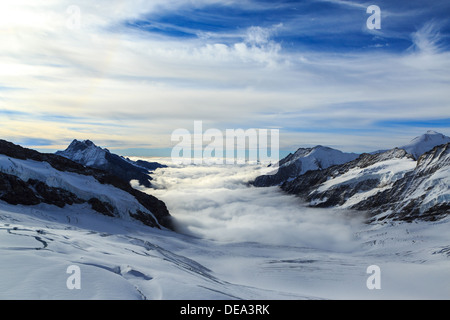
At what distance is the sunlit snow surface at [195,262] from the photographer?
899 inches

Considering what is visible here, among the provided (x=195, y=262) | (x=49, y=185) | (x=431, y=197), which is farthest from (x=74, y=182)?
(x=431, y=197)

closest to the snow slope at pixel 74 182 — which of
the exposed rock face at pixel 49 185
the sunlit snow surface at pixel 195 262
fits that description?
the exposed rock face at pixel 49 185

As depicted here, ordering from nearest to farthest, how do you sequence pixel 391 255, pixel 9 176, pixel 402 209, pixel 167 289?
1. pixel 167 289
2. pixel 9 176
3. pixel 391 255
4. pixel 402 209

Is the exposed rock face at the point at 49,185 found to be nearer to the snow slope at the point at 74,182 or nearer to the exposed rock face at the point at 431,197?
the snow slope at the point at 74,182

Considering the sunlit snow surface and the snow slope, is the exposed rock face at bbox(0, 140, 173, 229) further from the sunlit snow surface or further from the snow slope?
the sunlit snow surface

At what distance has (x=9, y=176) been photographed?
309ft

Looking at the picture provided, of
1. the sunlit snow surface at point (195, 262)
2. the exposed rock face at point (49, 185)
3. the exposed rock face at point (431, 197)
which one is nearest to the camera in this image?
the sunlit snow surface at point (195, 262)

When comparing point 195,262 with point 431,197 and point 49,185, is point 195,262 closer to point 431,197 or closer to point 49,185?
point 49,185

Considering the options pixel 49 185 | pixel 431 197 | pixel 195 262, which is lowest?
pixel 195 262

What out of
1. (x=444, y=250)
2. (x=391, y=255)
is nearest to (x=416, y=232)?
(x=391, y=255)

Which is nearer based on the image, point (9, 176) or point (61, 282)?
point (61, 282)

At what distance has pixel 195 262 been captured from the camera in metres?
77.8
